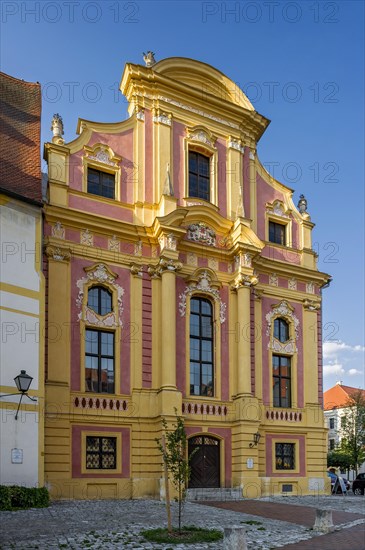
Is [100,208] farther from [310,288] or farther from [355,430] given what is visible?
[355,430]

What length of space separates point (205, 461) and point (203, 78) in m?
17.1

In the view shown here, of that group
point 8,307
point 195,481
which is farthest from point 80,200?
point 195,481

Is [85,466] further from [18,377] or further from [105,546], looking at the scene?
[105,546]

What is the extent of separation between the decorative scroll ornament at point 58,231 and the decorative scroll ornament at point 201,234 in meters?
5.39

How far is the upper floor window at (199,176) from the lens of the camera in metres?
27.6

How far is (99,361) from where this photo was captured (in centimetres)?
2341

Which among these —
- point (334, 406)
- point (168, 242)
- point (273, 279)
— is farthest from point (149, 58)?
point (334, 406)

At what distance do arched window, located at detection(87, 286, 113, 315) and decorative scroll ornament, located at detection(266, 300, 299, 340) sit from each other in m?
7.72

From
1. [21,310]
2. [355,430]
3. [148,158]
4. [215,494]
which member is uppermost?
[148,158]

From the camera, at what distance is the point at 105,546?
1191 centimetres

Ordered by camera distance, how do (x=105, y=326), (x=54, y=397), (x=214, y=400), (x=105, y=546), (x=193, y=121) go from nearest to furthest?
(x=105, y=546), (x=54, y=397), (x=105, y=326), (x=214, y=400), (x=193, y=121)

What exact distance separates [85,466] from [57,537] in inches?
381

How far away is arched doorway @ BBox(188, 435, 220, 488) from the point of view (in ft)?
80.0

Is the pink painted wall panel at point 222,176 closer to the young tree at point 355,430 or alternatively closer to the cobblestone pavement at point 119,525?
the cobblestone pavement at point 119,525
